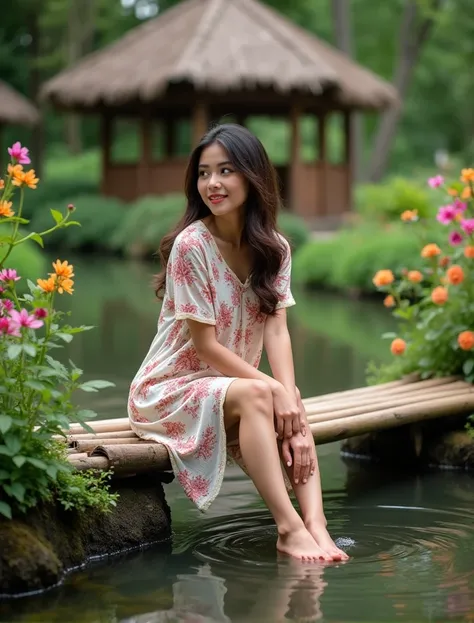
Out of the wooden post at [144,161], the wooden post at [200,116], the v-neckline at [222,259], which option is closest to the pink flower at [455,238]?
the v-neckline at [222,259]

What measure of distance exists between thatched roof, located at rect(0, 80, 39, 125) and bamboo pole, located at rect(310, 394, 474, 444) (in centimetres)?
2036

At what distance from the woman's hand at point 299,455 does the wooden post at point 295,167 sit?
1825cm

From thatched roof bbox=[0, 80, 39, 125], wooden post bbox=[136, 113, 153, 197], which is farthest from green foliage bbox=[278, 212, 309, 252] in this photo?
thatched roof bbox=[0, 80, 39, 125]

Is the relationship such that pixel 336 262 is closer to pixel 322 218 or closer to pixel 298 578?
pixel 322 218

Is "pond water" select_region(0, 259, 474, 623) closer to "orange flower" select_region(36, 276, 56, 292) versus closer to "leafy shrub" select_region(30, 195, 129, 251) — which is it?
"orange flower" select_region(36, 276, 56, 292)

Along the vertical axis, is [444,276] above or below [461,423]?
above

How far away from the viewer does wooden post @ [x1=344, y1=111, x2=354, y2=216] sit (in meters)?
24.8

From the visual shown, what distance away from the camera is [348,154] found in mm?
25406

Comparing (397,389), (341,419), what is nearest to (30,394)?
(341,419)

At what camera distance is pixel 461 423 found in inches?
242

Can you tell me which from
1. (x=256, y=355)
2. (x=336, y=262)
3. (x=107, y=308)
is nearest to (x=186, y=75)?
(x=336, y=262)

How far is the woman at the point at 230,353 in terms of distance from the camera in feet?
14.6

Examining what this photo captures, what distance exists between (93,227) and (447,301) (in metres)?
16.2

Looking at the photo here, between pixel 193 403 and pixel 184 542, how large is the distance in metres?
0.53
